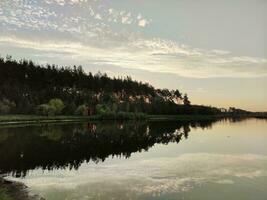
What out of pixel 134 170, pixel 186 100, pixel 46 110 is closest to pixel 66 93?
pixel 46 110

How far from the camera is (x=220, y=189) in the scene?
75.6 ft

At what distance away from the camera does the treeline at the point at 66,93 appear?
115500mm

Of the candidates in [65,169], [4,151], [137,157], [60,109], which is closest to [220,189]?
[65,169]

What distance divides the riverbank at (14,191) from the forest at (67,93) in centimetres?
7948

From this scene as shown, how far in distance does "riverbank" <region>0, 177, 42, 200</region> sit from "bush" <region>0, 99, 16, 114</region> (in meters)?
79.2

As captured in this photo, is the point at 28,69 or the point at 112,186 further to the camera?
the point at 28,69

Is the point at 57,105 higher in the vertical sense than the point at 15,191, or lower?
higher

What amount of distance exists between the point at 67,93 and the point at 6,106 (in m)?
38.8

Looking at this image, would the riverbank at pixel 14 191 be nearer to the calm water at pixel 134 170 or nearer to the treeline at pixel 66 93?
the calm water at pixel 134 170

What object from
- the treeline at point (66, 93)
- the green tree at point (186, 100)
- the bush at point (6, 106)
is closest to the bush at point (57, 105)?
the treeline at point (66, 93)

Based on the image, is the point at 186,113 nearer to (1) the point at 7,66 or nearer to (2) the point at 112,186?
(1) the point at 7,66

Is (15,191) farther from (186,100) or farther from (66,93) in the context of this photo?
(186,100)

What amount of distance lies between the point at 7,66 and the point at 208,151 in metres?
106

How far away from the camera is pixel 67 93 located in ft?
454
